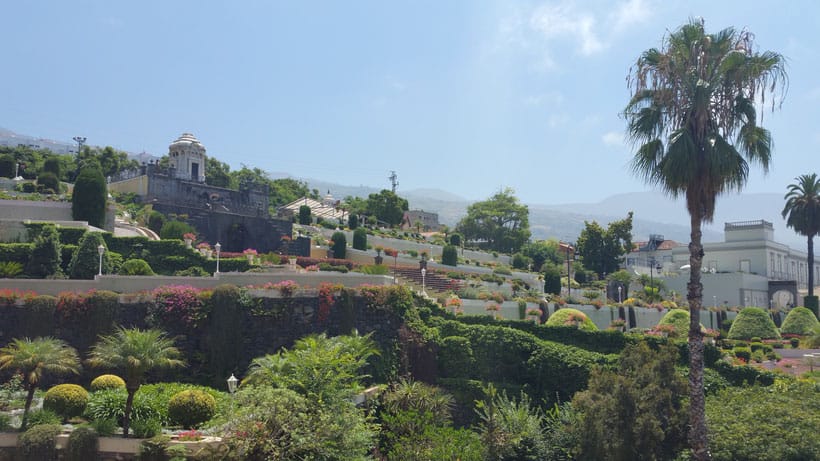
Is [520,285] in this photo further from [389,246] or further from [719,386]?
[719,386]

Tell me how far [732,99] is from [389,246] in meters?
41.1

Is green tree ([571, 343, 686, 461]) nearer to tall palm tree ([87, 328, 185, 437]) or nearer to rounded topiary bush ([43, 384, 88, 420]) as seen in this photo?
tall palm tree ([87, 328, 185, 437])

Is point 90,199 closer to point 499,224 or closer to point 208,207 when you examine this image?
point 208,207

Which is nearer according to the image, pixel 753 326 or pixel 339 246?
pixel 753 326

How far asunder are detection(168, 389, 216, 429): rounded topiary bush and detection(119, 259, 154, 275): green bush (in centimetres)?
1315

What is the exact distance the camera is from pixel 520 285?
157ft

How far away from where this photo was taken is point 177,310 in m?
22.9

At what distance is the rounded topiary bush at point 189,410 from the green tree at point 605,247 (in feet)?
181

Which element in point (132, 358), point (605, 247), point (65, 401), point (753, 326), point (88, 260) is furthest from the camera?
point (605, 247)

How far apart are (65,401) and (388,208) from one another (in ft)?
195

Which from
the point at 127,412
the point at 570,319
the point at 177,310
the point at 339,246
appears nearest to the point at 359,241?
the point at 339,246

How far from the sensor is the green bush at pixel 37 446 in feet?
53.1

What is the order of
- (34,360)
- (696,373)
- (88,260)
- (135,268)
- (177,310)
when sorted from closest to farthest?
(696,373)
(34,360)
(177,310)
(88,260)
(135,268)

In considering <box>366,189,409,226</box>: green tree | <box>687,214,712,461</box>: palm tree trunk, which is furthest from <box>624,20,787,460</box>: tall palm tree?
<box>366,189,409,226</box>: green tree
